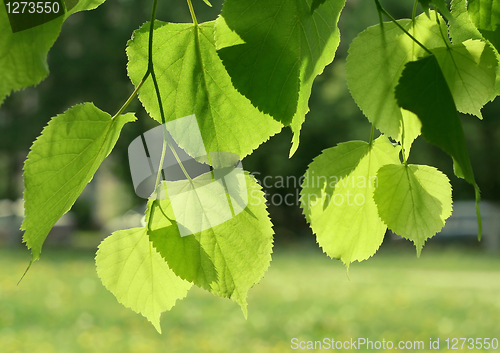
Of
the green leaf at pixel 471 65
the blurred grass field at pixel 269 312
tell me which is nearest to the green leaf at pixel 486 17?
the green leaf at pixel 471 65

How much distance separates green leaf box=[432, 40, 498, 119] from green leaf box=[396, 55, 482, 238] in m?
0.07

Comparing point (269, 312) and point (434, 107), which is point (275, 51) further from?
point (269, 312)

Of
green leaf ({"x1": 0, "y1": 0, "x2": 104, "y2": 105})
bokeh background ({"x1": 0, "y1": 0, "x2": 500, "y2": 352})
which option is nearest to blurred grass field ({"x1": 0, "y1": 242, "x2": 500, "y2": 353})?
bokeh background ({"x1": 0, "y1": 0, "x2": 500, "y2": 352})

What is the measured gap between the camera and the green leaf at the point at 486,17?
0.41 meters

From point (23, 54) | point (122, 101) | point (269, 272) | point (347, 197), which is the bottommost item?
point (269, 272)

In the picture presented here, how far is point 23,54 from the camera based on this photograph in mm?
293

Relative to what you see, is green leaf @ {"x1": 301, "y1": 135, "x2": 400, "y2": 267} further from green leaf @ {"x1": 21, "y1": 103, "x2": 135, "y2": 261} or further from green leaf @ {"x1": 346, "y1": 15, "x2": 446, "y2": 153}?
green leaf @ {"x1": 21, "y1": 103, "x2": 135, "y2": 261}

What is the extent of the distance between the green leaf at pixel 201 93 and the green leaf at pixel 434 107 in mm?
117

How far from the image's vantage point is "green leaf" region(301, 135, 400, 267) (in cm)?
47

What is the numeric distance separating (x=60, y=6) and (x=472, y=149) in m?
9.74

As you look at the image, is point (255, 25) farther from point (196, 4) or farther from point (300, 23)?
point (196, 4)

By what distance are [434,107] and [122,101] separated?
8.24 metres
